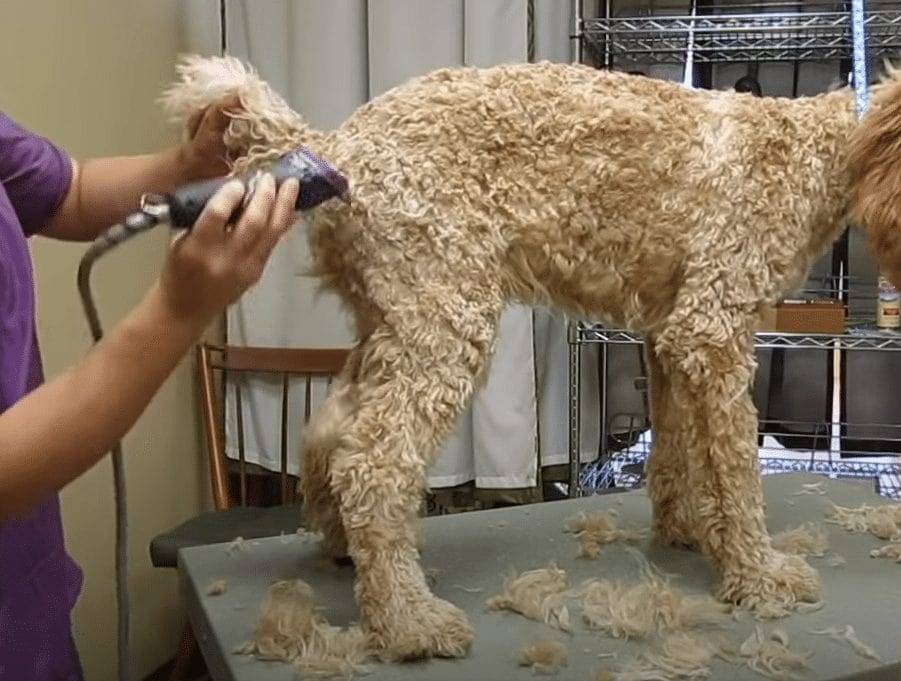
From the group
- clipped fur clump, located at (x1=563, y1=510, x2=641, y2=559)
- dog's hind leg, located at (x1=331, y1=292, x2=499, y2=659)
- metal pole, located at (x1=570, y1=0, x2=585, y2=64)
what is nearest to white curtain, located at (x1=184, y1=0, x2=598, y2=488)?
metal pole, located at (x1=570, y1=0, x2=585, y2=64)

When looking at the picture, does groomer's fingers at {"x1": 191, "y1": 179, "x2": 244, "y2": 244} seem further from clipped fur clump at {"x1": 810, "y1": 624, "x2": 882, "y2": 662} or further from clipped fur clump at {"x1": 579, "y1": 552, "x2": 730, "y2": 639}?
clipped fur clump at {"x1": 810, "y1": 624, "x2": 882, "y2": 662}

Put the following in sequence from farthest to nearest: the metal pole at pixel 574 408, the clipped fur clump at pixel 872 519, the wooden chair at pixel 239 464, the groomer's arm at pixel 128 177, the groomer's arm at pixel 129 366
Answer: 1. the metal pole at pixel 574 408
2. the wooden chair at pixel 239 464
3. the clipped fur clump at pixel 872 519
4. the groomer's arm at pixel 128 177
5. the groomer's arm at pixel 129 366

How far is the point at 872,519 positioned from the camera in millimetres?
1515

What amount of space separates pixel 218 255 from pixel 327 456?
0.51 metres

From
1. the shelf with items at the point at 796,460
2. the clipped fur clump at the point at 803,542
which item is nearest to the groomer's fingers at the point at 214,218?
the clipped fur clump at the point at 803,542

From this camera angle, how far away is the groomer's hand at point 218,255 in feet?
2.42

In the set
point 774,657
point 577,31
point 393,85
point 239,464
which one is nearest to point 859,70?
point 774,657

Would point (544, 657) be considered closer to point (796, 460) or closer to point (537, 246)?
point (537, 246)

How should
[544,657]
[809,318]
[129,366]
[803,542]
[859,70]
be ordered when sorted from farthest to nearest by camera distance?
[809,318] → [803,542] → [859,70] → [544,657] → [129,366]

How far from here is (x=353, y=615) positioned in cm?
120

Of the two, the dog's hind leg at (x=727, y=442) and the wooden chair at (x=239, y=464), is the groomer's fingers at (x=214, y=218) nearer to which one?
the dog's hind leg at (x=727, y=442)

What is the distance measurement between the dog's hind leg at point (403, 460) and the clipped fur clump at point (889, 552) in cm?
59

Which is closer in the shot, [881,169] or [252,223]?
[252,223]

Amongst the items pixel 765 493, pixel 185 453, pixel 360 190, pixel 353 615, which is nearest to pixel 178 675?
pixel 185 453
